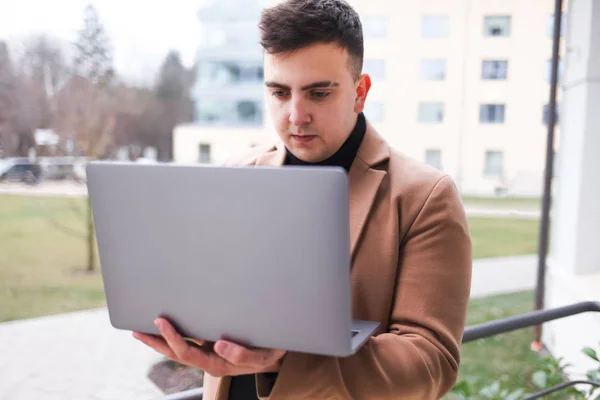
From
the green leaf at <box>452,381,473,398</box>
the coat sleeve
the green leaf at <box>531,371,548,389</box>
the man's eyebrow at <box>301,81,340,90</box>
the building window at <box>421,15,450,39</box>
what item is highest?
the building window at <box>421,15,450,39</box>

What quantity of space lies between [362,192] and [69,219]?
7991mm

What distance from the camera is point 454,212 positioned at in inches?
30.4

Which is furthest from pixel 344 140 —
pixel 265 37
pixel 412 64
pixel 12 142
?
pixel 412 64

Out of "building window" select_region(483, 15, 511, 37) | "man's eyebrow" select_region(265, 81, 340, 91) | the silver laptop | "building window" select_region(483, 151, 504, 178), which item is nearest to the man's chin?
"man's eyebrow" select_region(265, 81, 340, 91)

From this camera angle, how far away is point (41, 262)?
7836 mm

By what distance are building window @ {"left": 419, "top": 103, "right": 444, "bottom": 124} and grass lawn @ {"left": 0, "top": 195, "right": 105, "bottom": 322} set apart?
4.36 m

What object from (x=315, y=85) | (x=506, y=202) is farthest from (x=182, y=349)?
(x=506, y=202)

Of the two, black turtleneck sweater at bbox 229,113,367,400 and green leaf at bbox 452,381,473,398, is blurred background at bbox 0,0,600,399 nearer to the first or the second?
green leaf at bbox 452,381,473,398

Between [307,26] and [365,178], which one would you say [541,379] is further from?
[307,26]

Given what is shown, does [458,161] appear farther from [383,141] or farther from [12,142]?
[383,141]

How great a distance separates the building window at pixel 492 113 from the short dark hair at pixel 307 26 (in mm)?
6988

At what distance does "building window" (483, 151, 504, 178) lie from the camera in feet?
23.1

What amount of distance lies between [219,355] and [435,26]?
6369mm

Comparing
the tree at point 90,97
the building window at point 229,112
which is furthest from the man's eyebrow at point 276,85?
the building window at point 229,112
